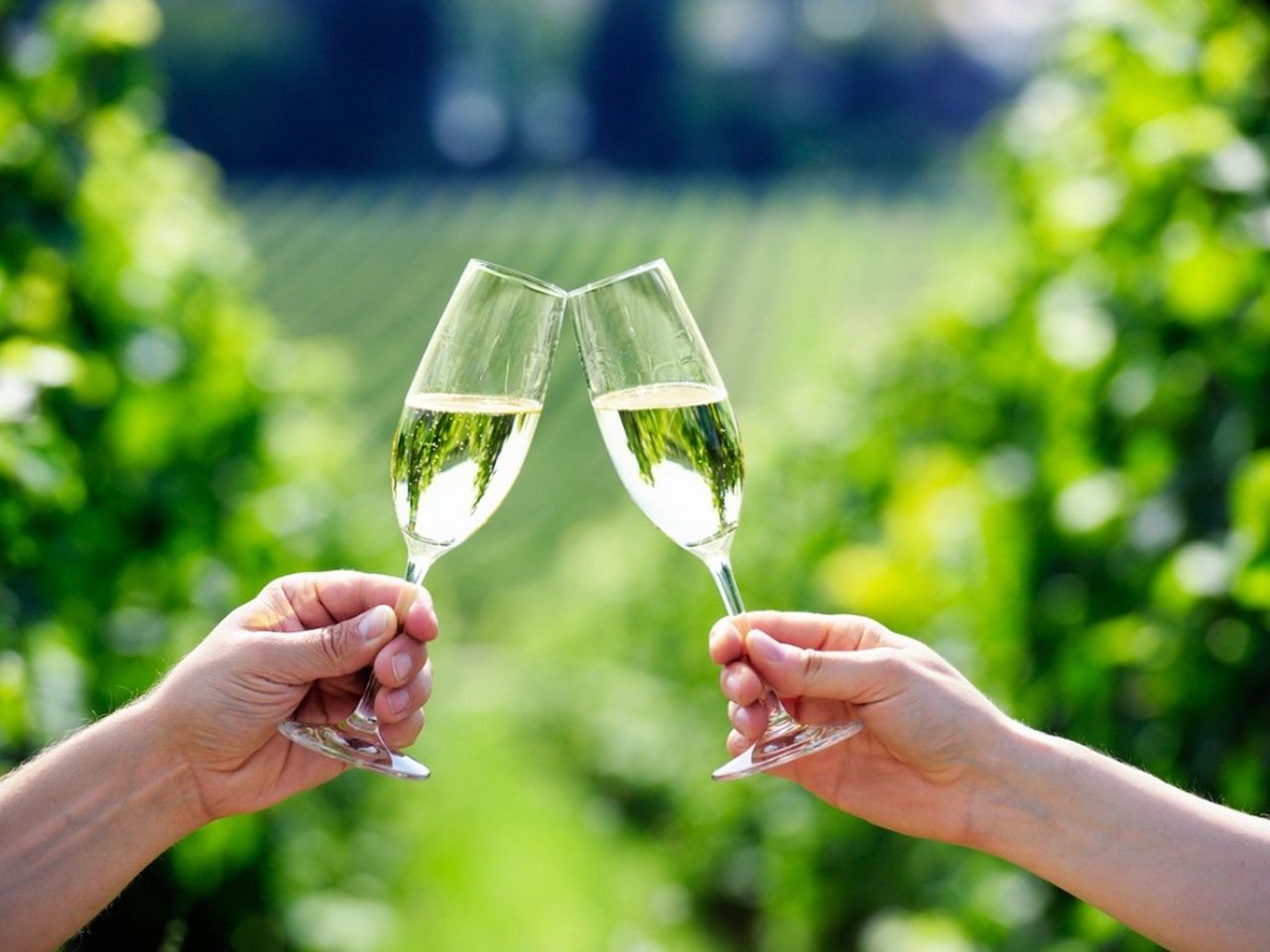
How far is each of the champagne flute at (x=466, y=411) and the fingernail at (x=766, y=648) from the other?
47 centimetres

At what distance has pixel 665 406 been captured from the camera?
1942 millimetres

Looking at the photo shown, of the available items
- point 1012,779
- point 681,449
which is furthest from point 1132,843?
point 681,449

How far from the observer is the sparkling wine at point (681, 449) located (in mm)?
1942

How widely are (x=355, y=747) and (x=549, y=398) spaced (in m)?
23.0

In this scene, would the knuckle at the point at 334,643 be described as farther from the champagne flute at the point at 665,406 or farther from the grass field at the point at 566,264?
the grass field at the point at 566,264

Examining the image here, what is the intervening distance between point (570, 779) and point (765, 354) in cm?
1678

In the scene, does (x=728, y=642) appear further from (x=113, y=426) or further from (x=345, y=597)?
(x=113, y=426)

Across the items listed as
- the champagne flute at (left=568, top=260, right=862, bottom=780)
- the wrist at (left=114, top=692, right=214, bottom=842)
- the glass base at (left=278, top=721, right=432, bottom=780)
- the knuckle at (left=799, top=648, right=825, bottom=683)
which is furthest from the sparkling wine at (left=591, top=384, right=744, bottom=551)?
the wrist at (left=114, top=692, right=214, bottom=842)

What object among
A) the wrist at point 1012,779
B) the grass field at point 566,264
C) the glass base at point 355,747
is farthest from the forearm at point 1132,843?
the grass field at point 566,264

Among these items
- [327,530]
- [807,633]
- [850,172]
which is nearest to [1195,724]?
[807,633]

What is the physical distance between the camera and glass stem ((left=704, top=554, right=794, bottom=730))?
200 cm

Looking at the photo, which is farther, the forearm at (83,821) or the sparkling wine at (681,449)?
the sparkling wine at (681,449)

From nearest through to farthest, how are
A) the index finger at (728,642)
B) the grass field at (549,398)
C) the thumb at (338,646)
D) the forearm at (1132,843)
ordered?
the forearm at (1132,843) → the thumb at (338,646) → the index finger at (728,642) → the grass field at (549,398)

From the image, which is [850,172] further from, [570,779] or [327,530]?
[327,530]
